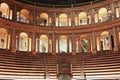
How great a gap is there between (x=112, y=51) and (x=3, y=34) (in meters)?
10.8

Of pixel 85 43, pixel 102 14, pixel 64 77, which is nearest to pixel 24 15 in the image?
pixel 85 43

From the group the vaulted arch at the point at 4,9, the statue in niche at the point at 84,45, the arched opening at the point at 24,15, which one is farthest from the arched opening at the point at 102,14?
the vaulted arch at the point at 4,9

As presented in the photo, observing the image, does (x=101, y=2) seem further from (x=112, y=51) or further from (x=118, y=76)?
(x=118, y=76)

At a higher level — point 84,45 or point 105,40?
point 105,40

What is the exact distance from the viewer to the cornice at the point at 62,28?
23188 millimetres

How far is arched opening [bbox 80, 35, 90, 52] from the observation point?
24477mm

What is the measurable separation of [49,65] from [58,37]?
4.62 m

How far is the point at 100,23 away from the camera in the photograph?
2414cm

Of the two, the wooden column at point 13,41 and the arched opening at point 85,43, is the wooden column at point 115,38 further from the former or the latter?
the wooden column at point 13,41

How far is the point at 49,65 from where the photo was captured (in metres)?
21.3

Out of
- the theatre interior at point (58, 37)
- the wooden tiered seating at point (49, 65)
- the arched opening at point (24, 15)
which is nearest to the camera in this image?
the wooden tiered seating at point (49, 65)

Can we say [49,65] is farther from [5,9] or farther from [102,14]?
[102,14]

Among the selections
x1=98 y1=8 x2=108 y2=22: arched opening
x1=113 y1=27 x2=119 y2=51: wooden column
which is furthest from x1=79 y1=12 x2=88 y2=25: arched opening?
x1=113 y1=27 x2=119 y2=51: wooden column

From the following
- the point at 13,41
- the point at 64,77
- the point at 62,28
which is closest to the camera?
the point at 64,77
